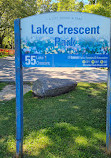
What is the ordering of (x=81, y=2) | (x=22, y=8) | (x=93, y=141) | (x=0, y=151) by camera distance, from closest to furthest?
(x=0, y=151) → (x=93, y=141) → (x=81, y=2) → (x=22, y=8)

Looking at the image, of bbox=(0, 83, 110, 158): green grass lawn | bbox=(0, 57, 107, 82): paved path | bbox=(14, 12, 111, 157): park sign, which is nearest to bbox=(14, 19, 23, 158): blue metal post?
bbox=(14, 12, 111, 157): park sign

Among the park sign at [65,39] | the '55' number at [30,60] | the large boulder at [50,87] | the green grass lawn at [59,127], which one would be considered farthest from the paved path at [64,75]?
the '55' number at [30,60]

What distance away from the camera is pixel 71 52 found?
101 inches

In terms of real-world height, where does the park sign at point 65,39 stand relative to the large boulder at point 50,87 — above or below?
above

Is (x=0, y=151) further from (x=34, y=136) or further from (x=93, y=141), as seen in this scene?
(x=93, y=141)

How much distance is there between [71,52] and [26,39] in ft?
2.09

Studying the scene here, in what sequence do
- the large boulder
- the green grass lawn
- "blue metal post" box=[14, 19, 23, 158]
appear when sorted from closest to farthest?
1. "blue metal post" box=[14, 19, 23, 158]
2. the green grass lawn
3. the large boulder

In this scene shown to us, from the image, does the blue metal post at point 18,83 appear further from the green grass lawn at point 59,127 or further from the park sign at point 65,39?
the green grass lawn at point 59,127

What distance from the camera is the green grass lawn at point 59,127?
2.95 meters

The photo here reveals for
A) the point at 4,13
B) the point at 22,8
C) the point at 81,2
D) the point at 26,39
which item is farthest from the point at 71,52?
the point at 4,13

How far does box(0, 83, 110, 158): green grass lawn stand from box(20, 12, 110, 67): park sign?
4.51 feet

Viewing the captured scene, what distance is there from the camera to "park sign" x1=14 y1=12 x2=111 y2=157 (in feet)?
8.21

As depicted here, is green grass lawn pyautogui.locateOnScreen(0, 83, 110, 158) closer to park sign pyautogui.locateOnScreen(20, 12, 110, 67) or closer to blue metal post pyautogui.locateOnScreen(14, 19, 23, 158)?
blue metal post pyautogui.locateOnScreen(14, 19, 23, 158)

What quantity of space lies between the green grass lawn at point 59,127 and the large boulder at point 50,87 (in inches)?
7.6
